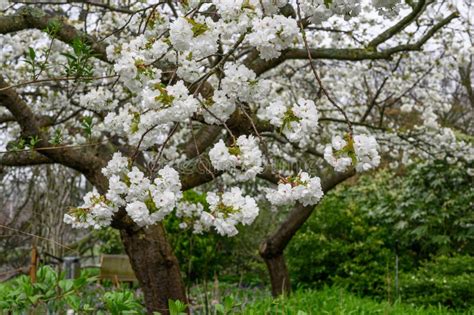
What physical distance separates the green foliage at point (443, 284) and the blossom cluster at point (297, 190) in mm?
3988

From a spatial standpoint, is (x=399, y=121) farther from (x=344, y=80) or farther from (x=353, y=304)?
(x=353, y=304)

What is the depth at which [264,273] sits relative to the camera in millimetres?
8352

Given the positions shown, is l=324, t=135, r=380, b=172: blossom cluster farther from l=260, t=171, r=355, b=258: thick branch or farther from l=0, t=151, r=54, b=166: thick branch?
l=260, t=171, r=355, b=258: thick branch

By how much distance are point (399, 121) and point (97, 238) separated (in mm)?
6956

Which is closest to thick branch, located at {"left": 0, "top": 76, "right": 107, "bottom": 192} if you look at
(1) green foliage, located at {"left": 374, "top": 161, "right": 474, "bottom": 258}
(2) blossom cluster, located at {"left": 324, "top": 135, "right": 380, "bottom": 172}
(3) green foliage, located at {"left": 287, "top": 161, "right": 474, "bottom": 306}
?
(2) blossom cluster, located at {"left": 324, "top": 135, "right": 380, "bottom": 172}

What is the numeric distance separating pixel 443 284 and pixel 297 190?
414 cm

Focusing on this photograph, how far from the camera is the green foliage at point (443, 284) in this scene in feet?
18.0

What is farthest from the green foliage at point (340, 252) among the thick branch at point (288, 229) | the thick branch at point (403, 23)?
the thick branch at point (403, 23)

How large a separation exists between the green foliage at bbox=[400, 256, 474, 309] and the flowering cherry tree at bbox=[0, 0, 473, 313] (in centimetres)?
110

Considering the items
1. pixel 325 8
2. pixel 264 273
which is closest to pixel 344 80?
pixel 264 273

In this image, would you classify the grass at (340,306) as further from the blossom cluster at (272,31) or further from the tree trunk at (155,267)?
the blossom cluster at (272,31)

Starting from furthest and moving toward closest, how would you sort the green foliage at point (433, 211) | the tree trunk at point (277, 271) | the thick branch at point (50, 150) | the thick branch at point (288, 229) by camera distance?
the green foliage at point (433, 211)
the tree trunk at point (277, 271)
the thick branch at point (288, 229)
the thick branch at point (50, 150)

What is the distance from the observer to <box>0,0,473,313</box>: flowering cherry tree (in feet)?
6.54

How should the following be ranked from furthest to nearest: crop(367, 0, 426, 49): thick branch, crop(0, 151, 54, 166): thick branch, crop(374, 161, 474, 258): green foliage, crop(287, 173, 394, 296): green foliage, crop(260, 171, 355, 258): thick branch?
crop(374, 161, 474, 258): green foliage → crop(287, 173, 394, 296): green foliage → crop(260, 171, 355, 258): thick branch → crop(0, 151, 54, 166): thick branch → crop(367, 0, 426, 49): thick branch
